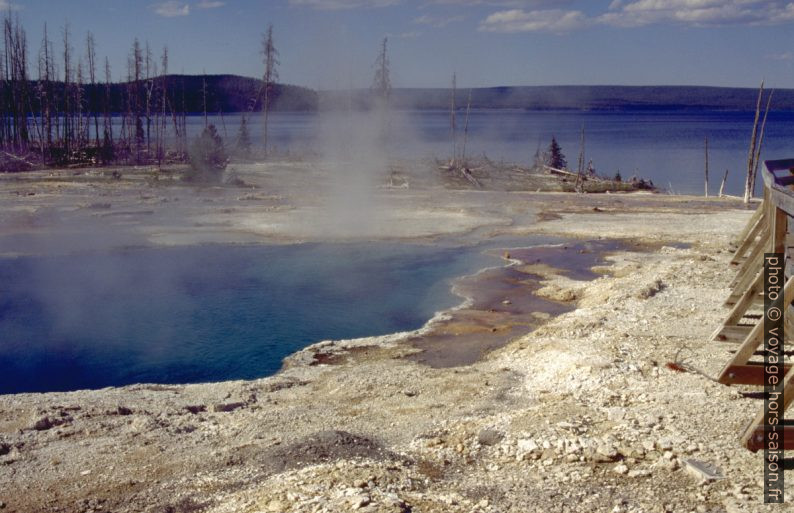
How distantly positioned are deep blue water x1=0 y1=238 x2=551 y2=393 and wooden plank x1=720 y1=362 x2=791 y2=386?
18.9 feet

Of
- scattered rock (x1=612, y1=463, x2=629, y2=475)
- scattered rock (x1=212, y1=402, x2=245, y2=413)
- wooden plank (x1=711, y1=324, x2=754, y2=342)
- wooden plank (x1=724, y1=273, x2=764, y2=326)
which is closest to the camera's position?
scattered rock (x1=612, y1=463, x2=629, y2=475)

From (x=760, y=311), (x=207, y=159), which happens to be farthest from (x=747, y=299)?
(x=207, y=159)

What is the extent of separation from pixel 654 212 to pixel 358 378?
16309 mm

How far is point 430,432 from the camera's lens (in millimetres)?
6172

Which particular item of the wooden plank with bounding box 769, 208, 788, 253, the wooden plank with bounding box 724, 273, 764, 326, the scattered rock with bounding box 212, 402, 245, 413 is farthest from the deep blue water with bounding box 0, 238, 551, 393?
the wooden plank with bounding box 769, 208, 788, 253

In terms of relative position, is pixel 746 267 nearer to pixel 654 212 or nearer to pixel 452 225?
pixel 452 225

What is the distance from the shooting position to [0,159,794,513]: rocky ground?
477 cm

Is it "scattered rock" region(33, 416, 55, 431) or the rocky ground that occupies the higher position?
the rocky ground

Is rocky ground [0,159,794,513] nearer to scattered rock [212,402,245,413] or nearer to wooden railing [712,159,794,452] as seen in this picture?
scattered rock [212,402,245,413]

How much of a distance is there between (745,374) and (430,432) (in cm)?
249

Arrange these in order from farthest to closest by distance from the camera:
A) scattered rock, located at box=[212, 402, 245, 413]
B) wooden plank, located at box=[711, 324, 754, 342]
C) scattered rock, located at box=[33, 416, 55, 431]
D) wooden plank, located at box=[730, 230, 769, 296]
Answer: scattered rock, located at box=[212, 402, 245, 413], wooden plank, located at box=[730, 230, 769, 296], scattered rock, located at box=[33, 416, 55, 431], wooden plank, located at box=[711, 324, 754, 342]

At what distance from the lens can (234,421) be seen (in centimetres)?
687

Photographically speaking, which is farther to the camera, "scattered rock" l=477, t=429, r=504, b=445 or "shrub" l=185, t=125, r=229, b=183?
"shrub" l=185, t=125, r=229, b=183

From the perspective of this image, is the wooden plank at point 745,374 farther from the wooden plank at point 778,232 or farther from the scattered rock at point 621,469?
the scattered rock at point 621,469
